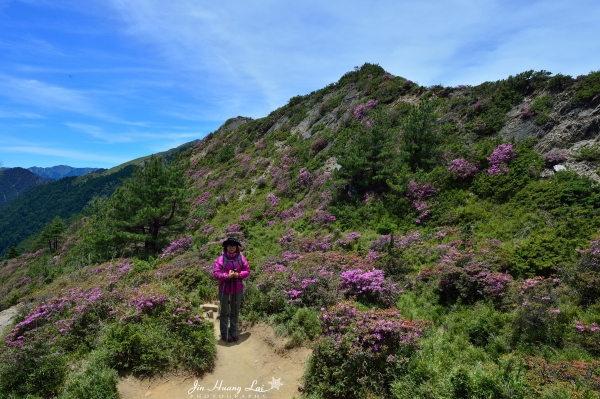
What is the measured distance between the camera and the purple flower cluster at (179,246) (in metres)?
17.3

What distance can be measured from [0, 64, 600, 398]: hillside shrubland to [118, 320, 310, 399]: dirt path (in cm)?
30

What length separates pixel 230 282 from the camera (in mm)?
6961

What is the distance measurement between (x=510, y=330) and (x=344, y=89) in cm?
3063

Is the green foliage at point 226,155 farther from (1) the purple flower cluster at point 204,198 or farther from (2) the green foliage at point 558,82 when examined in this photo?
(2) the green foliage at point 558,82

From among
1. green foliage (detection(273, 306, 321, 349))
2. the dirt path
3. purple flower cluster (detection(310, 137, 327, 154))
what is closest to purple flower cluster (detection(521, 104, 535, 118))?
purple flower cluster (detection(310, 137, 327, 154))

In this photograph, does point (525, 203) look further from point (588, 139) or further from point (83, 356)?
point (83, 356)

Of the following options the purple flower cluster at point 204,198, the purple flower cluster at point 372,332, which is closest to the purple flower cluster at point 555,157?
the purple flower cluster at point 372,332

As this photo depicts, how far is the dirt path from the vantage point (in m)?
5.54

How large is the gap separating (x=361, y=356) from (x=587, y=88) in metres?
18.1

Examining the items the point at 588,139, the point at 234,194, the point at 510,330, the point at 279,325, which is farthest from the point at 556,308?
the point at 234,194

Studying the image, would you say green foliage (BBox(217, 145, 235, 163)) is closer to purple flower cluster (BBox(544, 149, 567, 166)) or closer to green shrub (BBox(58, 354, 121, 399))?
purple flower cluster (BBox(544, 149, 567, 166))

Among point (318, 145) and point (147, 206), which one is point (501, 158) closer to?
point (318, 145)

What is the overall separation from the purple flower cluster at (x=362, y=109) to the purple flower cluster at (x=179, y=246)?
17.3m

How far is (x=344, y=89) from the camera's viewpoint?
32781mm
